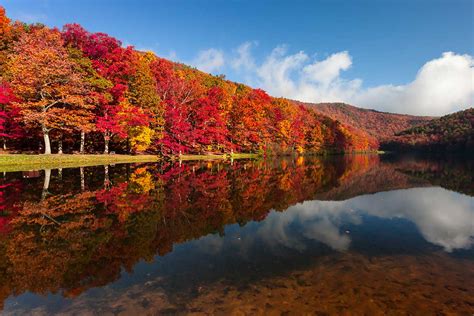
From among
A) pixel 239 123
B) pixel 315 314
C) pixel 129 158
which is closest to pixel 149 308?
pixel 315 314

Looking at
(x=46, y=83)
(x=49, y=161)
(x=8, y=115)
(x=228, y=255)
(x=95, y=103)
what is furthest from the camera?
(x=95, y=103)

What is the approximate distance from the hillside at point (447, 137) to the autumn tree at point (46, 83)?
515 feet

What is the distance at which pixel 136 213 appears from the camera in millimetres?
11727

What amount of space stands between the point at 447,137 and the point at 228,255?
183 metres

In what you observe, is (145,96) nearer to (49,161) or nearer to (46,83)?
(46,83)

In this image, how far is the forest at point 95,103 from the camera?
107 ft

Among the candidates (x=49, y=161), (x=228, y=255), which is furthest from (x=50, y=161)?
(x=228, y=255)

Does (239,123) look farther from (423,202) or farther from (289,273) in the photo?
(289,273)

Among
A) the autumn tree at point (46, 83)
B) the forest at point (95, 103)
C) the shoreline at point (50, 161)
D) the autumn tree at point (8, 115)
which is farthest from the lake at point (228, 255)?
the autumn tree at point (8, 115)

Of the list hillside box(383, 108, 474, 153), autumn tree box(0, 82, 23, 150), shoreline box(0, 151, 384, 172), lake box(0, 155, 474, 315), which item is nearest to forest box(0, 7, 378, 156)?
autumn tree box(0, 82, 23, 150)

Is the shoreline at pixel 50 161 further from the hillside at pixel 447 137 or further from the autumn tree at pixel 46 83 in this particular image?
the hillside at pixel 447 137

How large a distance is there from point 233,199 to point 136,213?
17.4 ft

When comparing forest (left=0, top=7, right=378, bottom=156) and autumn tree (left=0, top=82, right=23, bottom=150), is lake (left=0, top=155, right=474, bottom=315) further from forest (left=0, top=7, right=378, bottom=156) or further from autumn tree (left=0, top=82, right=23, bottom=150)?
autumn tree (left=0, top=82, right=23, bottom=150)

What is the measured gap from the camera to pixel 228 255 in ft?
25.8
